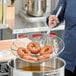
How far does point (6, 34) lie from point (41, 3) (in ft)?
1.64

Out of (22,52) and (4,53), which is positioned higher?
(22,52)

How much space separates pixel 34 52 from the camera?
127 cm

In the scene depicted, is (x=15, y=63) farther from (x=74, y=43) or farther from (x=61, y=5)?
(x=61, y=5)

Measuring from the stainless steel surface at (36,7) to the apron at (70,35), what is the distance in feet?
3.59

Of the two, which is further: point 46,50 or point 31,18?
point 31,18

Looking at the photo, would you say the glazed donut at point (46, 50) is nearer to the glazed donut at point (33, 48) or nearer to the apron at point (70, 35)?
the glazed donut at point (33, 48)

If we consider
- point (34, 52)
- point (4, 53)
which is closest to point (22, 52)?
point (34, 52)

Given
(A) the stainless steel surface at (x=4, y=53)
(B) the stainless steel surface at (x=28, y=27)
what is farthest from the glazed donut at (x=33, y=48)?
(B) the stainless steel surface at (x=28, y=27)

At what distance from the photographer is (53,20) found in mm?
1710

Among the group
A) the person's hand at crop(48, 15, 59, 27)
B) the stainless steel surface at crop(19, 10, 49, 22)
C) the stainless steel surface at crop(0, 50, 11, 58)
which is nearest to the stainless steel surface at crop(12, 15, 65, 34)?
the stainless steel surface at crop(19, 10, 49, 22)

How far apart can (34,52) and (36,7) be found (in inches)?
62.3

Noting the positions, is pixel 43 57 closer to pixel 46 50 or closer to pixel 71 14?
pixel 46 50

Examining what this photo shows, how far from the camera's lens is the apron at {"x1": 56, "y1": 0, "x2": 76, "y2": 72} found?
1.64 meters

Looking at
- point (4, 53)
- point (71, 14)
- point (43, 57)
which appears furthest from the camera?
point (4, 53)
